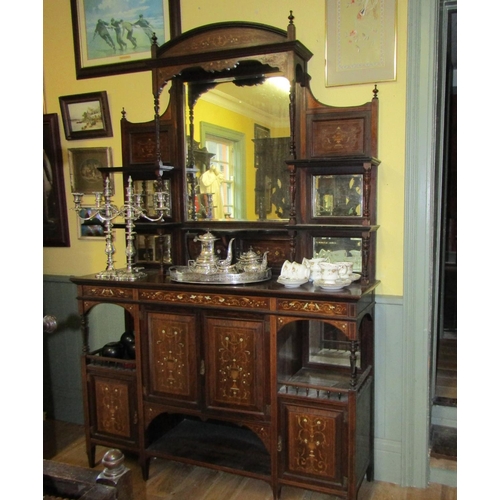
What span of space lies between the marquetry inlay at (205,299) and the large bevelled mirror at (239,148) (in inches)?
22.6

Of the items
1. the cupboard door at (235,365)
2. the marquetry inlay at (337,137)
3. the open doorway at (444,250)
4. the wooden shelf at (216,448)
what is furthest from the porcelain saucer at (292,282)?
the open doorway at (444,250)

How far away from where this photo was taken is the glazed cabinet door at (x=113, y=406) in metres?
2.75

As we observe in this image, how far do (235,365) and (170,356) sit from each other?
381 millimetres

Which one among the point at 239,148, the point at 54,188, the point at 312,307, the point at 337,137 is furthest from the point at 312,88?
the point at 54,188

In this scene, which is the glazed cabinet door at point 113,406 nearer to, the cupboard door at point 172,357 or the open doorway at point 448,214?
the cupboard door at point 172,357

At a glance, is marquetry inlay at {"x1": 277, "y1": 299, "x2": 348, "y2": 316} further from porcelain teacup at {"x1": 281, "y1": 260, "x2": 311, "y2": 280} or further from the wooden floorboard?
the wooden floorboard

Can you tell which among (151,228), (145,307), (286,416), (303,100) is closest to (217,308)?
(145,307)

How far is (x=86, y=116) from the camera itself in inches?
131

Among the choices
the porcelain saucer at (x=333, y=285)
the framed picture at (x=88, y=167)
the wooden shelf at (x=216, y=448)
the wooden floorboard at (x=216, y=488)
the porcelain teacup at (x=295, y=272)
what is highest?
the framed picture at (x=88, y=167)

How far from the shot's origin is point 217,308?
2.46 meters

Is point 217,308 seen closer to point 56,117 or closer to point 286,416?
point 286,416

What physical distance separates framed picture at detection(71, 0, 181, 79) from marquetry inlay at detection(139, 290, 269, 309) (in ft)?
4.90

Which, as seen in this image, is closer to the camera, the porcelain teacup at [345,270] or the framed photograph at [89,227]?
the porcelain teacup at [345,270]
